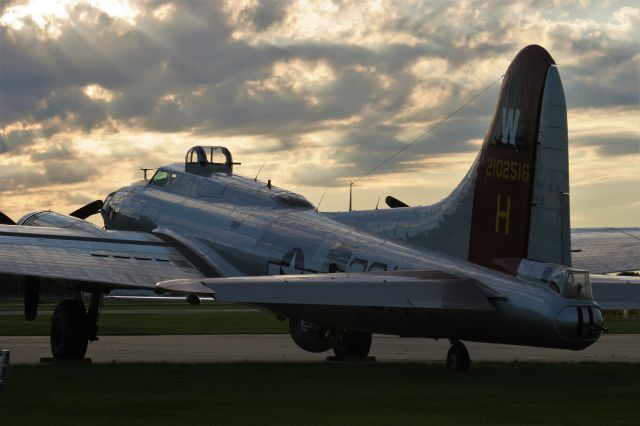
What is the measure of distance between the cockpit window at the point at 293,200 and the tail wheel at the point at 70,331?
5.85 m

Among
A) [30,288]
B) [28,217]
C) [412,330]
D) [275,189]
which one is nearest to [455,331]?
[412,330]

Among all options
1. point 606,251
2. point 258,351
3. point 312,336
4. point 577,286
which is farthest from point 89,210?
point 577,286

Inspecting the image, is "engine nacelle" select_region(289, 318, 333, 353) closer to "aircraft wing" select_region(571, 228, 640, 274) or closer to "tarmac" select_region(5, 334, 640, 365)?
"tarmac" select_region(5, 334, 640, 365)

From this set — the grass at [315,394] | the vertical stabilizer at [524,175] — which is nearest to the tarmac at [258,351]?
the grass at [315,394]

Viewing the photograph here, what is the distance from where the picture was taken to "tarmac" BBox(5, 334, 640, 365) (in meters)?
32.0

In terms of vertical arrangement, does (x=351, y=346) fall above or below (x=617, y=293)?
below

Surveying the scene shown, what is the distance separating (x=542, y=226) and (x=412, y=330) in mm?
3327

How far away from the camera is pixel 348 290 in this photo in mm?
21438

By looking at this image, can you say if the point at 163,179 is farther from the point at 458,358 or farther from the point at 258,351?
the point at 458,358

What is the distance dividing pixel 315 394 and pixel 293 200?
1061cm

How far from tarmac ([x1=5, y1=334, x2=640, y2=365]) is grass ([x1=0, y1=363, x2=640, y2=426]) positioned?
3176 millimetres

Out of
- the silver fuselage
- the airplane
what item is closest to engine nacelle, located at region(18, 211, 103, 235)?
the airplane

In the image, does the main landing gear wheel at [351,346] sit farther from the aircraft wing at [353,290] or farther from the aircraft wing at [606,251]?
the aircraft wing at [353,290]

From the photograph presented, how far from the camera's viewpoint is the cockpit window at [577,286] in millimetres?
22188
